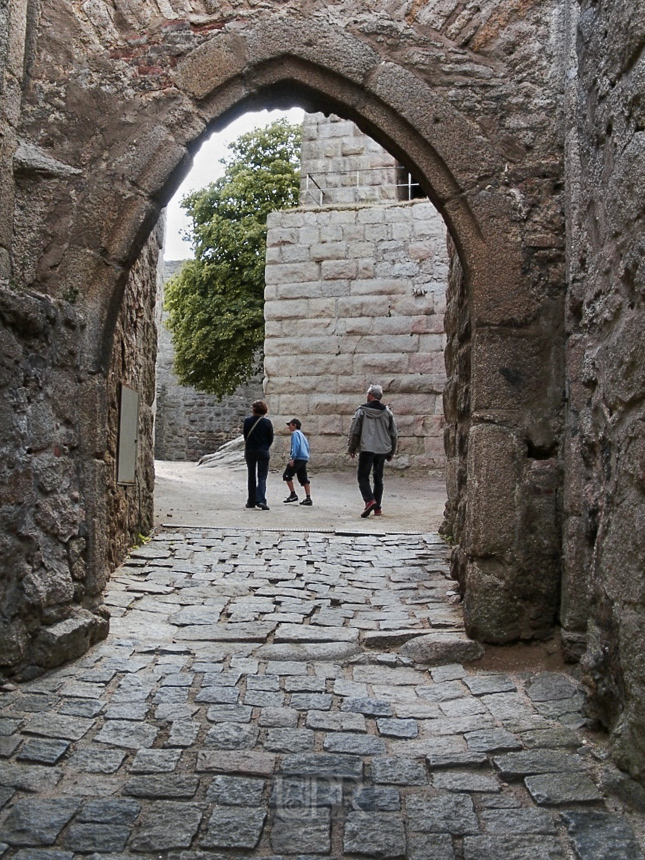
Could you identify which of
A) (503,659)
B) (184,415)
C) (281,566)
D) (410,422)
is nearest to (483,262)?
(503,659)

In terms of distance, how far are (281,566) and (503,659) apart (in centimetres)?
241

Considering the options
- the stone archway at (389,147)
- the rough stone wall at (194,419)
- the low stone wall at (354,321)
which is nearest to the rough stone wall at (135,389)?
the stone archway at (389,147)

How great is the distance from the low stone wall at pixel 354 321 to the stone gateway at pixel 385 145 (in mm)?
7163

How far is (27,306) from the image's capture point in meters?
3.60

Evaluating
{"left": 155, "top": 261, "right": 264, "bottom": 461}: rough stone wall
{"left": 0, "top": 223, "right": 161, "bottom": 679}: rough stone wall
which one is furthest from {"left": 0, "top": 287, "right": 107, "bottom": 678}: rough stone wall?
{"left": 155, "top": 261, "right": 264, "bottom": 461}: rough stone wall

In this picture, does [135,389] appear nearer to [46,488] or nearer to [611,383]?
[46,488]

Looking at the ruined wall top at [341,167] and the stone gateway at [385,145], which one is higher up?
the ruined wall top at [341,167]

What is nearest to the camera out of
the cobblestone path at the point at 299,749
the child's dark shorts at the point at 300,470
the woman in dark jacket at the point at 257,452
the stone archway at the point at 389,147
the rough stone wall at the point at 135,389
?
the cobblestone path at the point at 299,749

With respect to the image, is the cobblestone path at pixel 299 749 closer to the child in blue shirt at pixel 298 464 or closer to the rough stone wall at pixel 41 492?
the rough stone wall at pixel 41 492

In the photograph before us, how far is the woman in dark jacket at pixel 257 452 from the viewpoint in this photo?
8953 mm

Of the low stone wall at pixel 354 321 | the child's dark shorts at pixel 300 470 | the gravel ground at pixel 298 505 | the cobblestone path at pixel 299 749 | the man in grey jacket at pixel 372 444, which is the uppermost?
the low stone wall at pixel 354 321

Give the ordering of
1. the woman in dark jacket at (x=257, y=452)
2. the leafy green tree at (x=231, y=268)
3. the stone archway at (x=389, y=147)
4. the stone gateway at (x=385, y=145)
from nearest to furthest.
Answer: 1. the stone gateway at (x=385, y=145)
2. the stone archway at (x=389, y=147)
3. the woman in dark jacket at (x=257, y=452)
4. the leafy green tree at (x=231, y=268)

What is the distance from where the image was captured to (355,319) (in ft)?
38.5

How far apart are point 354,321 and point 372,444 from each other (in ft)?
11.5
